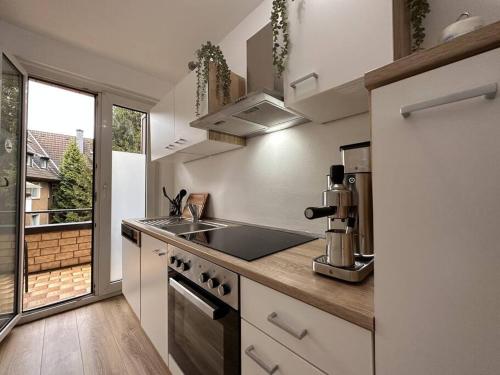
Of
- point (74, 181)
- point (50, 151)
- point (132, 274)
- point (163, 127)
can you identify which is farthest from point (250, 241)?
point (50, 151)

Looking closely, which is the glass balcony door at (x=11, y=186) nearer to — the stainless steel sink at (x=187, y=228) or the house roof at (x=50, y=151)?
the house roof at (x=50, y=151)

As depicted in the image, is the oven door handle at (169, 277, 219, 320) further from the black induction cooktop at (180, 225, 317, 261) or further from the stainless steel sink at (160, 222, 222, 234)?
the stainless steel sink at (160, 222, 222, 234)

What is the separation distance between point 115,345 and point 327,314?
5.72ft

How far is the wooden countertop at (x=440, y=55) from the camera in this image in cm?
31

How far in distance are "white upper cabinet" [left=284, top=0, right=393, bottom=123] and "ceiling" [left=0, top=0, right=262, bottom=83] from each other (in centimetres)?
103

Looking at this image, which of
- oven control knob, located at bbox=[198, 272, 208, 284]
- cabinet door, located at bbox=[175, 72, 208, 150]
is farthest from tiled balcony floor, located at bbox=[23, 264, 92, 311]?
oven control knob, located at bbox=[198, 272, 208, 284]

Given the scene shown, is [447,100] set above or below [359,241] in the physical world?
above

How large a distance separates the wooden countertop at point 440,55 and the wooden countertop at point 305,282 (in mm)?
465

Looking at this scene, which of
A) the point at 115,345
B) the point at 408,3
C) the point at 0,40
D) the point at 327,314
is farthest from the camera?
the point at 0,40

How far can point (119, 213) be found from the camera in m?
2.37

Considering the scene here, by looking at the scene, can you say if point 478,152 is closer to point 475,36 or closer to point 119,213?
point 475,36

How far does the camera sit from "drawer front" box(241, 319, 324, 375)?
0.58 meters

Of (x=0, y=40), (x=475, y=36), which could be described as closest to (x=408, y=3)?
(x=475, y=36)

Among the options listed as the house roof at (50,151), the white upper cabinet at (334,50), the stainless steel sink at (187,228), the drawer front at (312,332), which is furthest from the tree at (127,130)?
the drawer front at (312,332)
